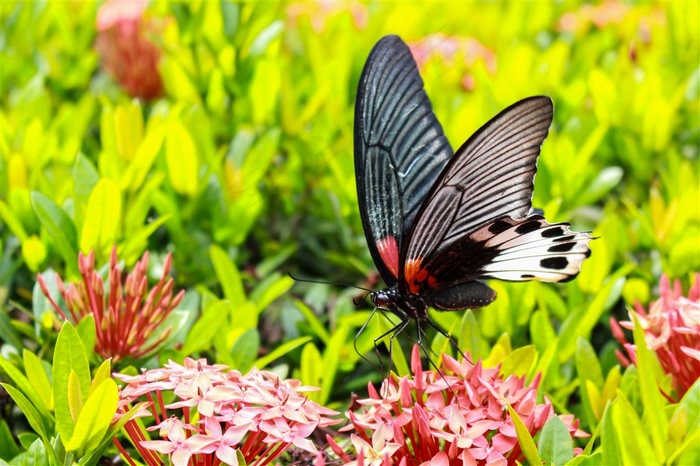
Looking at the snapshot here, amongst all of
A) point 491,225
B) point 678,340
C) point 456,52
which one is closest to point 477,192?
point 491,225

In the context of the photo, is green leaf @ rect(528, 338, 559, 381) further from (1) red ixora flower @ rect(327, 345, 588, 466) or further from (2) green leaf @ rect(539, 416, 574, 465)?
(2) green leaf @ rect(539, 416, 574, 465)

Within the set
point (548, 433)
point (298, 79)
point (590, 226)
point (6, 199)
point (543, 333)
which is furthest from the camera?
point (298, 79)

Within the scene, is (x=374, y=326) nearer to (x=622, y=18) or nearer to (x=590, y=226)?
(x=590, y=226)

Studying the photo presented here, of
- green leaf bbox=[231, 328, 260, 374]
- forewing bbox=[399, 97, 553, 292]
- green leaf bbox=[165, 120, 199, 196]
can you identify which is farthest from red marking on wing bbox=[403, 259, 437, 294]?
green leaf bbox=[165, 120, 199, 196]

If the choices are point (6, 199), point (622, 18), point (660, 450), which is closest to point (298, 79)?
point (6, 199)

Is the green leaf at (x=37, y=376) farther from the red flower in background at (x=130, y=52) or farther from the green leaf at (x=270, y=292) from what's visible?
the red flower in background at (x=130, y=52)

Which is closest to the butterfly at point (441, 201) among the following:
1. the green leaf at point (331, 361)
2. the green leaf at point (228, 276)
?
the green leaf at point (331, 361)
